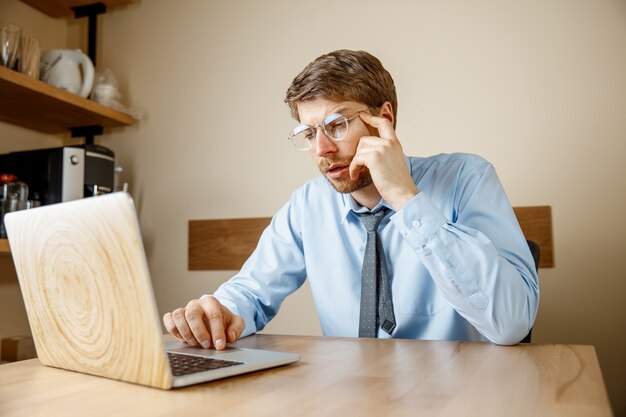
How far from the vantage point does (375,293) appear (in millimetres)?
1284

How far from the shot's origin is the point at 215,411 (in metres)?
0.58

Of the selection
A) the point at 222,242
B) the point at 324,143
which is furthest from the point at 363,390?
the point at 222,242

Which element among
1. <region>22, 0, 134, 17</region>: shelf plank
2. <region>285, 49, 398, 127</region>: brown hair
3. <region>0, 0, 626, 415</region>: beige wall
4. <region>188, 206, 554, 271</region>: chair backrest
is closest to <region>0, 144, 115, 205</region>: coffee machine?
<region>0, 0, 626, 415</region>: beige wall

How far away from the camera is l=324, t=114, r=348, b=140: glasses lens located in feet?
4.53

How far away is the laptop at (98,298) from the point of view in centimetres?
63

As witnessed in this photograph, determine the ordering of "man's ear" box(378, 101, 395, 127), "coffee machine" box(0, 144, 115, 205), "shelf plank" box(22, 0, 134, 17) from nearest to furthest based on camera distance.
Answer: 1. "man's ear" box(378, 101, 395, 127)
2. "coffee machine" box(0, 144, 115, 205)
3. "shelf plank" box(22, 0, 134, 17)

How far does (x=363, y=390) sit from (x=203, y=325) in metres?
0.45

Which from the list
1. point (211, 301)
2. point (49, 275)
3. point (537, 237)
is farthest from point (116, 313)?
point (537, 237)

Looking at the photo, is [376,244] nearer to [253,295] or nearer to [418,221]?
[418,221]

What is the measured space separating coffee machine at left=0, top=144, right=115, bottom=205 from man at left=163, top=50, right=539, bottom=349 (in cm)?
106

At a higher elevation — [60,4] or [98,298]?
[60,4]

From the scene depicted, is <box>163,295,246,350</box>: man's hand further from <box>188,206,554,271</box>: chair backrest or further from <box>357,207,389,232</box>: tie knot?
<box>188,206,554,271</box>: chair backrest

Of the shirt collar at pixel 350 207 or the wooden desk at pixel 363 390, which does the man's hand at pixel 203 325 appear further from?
the shirt collar at pixel 350 207

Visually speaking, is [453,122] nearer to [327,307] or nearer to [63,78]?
[327,307]
